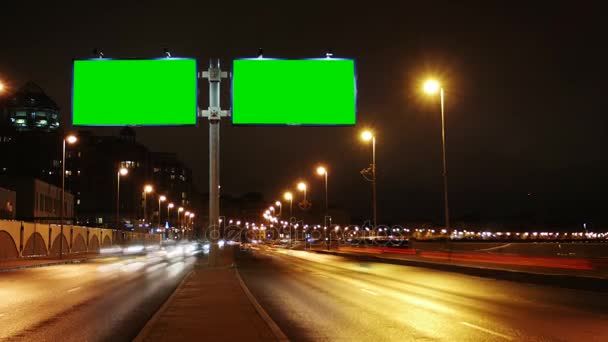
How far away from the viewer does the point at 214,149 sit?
29.6m

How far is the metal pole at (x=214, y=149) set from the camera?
28547mm

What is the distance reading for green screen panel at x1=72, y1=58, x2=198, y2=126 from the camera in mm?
26891

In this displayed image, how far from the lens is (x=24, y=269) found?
133 feet

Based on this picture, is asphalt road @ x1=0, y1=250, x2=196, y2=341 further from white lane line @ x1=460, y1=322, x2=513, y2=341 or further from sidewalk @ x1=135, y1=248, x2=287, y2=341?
white lane line @ x1=460, y1=322, x2=513, y2=341

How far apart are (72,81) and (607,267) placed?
22475 millimetres

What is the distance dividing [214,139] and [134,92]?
13.4ft

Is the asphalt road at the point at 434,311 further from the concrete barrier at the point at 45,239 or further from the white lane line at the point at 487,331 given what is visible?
the concrete barrier at the point at 45,239

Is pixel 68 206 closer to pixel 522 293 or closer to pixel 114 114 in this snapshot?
pixel 114 114

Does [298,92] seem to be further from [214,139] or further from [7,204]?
[7,204]

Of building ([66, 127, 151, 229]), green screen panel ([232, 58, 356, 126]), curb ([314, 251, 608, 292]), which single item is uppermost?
building ([66, 127, 151, 229])

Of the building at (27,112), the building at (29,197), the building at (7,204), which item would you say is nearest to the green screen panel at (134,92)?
the building at (7,204)

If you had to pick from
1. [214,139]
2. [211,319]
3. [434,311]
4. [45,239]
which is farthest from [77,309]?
[45,239]

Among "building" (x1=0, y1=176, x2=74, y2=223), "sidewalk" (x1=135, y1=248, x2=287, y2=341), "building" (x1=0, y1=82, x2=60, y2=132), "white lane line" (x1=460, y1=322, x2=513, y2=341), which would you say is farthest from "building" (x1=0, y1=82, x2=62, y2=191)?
"white lane line" (x1=460, y1=322, x2=513, y2=341)

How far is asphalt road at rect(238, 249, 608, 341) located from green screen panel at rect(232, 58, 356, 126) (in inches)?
266
